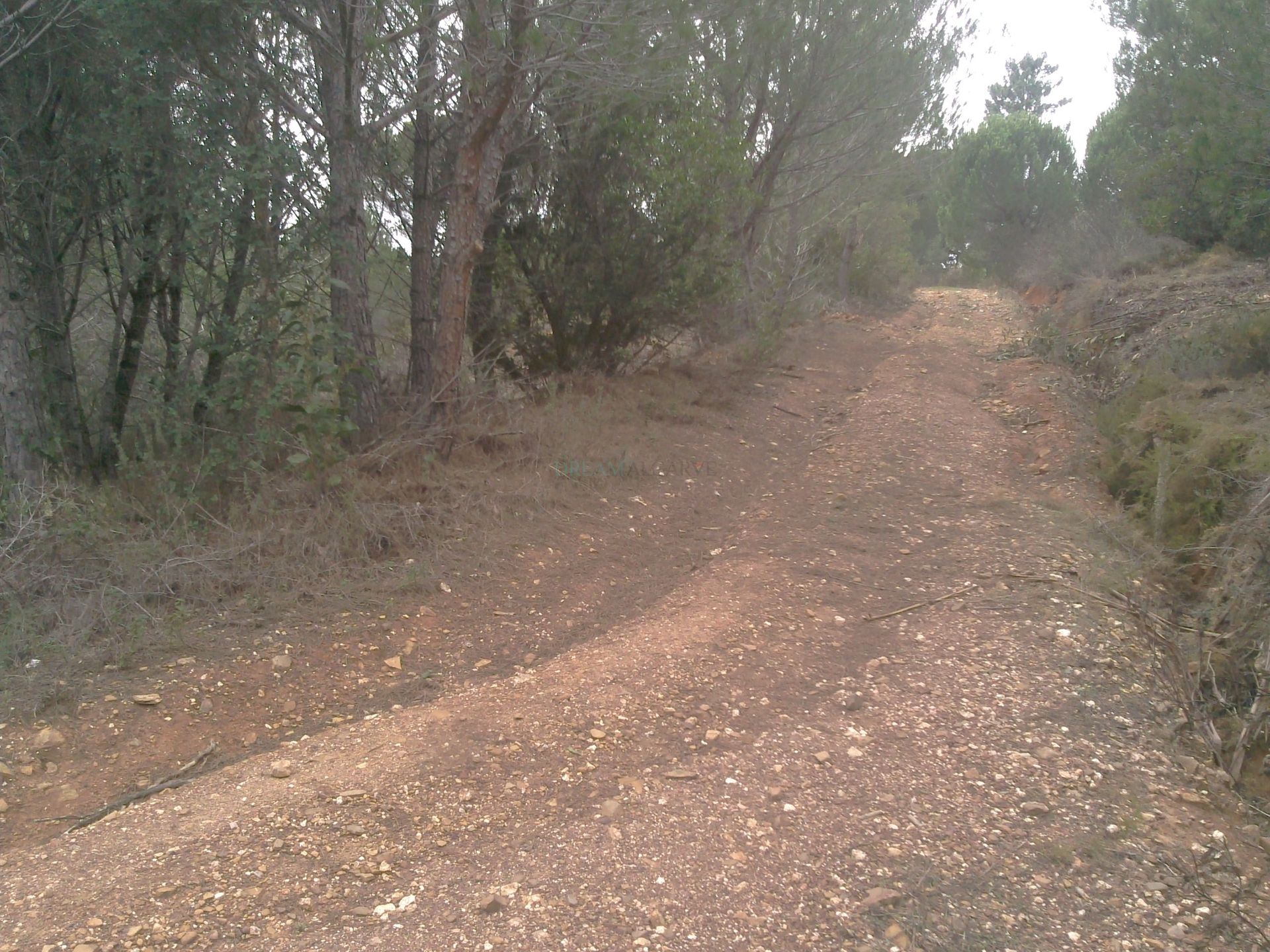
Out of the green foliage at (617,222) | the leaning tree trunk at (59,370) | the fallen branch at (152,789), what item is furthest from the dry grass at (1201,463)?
the leaning tree trunk at (59,370)

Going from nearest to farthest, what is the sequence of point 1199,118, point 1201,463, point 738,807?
point 738,807
point 1201,463
point 1199,118

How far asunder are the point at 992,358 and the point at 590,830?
12.6 metres

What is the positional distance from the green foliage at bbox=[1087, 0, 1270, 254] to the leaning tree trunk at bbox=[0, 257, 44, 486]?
396 inches

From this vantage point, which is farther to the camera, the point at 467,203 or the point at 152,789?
the point at 467,203

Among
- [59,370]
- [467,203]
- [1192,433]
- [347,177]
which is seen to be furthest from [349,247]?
[1192,433]

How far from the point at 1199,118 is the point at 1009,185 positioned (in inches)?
657

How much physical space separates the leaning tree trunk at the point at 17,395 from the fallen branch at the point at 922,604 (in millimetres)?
5287

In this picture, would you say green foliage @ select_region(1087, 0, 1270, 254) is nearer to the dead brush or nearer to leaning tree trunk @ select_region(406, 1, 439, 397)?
the dead brush

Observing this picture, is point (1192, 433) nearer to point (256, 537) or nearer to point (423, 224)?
point (423, 224)

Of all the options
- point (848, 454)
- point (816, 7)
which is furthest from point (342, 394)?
point (816, 7)

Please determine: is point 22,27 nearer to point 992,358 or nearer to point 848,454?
point 848,454

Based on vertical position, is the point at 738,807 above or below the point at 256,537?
below

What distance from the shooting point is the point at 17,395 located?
6172 millimetres

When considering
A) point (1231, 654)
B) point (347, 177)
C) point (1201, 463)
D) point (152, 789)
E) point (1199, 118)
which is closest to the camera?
point (152, 789)
